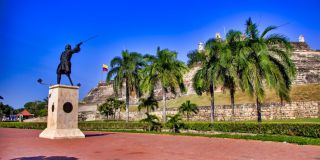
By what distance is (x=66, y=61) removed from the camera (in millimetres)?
16766

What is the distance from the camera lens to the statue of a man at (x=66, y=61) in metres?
16.7

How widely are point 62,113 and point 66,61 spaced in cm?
279

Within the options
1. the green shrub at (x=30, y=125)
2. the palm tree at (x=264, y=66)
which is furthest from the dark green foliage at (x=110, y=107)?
the palm tree at (x=264, y=66)

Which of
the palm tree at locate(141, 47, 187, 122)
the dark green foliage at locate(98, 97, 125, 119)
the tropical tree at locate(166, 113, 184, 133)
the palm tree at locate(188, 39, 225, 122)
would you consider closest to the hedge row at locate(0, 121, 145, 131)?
the palm tree at locate(141, 47, 187, 122)

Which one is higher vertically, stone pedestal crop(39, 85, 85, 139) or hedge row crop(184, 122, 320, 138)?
stone pedestal crop(39, 85, 85, 139)

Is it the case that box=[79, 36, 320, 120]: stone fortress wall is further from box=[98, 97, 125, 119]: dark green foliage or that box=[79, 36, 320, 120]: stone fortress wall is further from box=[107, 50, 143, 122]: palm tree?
box=[107, 50, 143, 122]: palm tree

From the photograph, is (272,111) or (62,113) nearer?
(62,113)

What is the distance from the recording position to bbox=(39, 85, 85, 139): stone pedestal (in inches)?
619

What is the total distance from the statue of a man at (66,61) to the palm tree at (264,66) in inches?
410

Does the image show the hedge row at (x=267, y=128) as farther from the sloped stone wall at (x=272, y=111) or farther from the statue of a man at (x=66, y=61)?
the sloped stone wall at (x=272, y=111)

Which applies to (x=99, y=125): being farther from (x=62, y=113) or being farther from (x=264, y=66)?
(x=264, y=66)

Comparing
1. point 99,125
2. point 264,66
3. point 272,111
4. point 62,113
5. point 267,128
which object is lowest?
point 99,125

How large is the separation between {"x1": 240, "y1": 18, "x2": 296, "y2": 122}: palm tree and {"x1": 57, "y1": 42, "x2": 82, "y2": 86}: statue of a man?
34.2 ft

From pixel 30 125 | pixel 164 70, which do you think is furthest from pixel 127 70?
pixel 30 125
